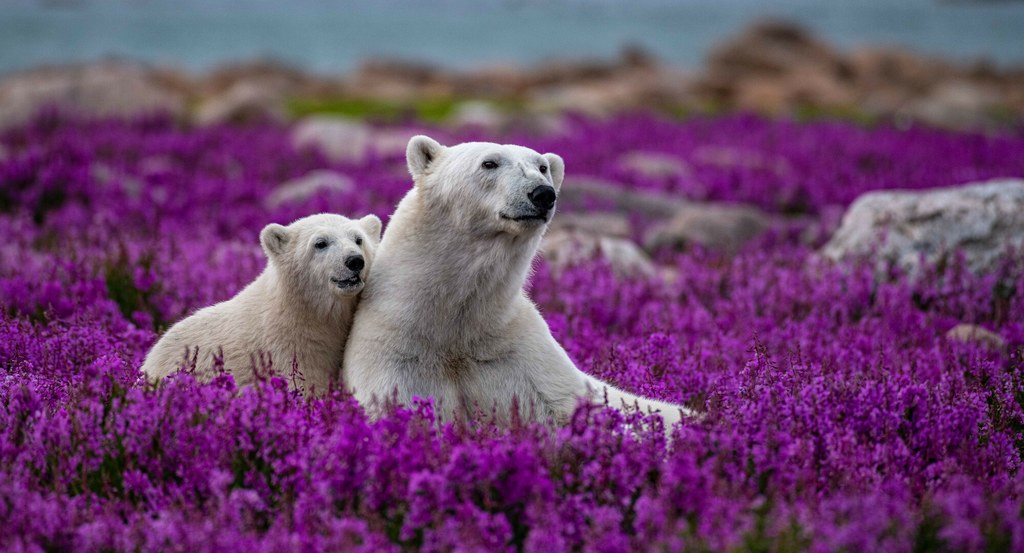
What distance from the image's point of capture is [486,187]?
15.9 feet

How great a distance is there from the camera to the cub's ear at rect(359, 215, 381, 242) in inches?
234

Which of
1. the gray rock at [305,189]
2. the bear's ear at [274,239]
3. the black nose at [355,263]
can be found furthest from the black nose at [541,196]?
the gray rock at [305,189]

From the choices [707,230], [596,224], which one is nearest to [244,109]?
[596,224]

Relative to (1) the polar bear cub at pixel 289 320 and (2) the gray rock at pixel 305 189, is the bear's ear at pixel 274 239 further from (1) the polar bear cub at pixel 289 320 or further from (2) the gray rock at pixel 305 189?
(2) the gray rock at pixel 305 189

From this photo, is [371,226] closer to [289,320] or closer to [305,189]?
[289,320]

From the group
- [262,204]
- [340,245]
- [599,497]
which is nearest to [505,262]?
[340,245]

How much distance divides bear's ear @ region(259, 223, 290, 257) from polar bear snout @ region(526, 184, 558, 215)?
5.41ft

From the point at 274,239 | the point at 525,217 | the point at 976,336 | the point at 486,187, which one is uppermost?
the point at 486,187

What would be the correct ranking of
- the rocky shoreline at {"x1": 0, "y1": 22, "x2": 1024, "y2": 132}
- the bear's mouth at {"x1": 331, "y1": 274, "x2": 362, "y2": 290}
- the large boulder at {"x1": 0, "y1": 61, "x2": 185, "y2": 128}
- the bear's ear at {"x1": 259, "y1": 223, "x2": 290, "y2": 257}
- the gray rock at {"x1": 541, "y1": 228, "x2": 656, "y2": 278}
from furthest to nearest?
the rocky shoreline at {"x1": 0, "y1": 22, "x2": 1024, "y2": 132}, the large boulder at {"x1": 0, "y1": 61, "x2": 185, "y2": 128}, the gray rock at {"x1": 541, "y1": 228, "x2": 656, "y2": 278}, the bear's ear at {"x1": 259, "y1": 223, "x2": 290, "y2": 257}, the bear's mouth at {"x1": 331, "y1": 274, "x2": 362, "y2": 290}

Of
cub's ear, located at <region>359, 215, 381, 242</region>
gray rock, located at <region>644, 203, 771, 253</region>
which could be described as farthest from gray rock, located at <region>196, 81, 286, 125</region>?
cub's ear, located at <region>359, 215, 381, 242</region>

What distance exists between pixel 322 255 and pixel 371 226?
0.68 m

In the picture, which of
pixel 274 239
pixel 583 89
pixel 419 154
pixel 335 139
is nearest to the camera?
pixel 419 154

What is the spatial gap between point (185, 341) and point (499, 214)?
199 centimetres

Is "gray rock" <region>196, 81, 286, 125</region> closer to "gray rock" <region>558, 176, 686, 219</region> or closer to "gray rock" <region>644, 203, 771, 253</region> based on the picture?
"gray rock" <region>558, 176, 686, 219</region>
